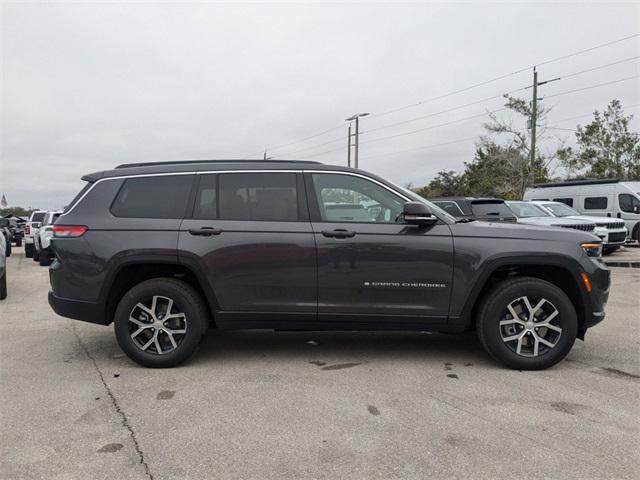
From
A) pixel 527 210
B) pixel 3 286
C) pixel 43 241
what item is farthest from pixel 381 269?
pixel 43 241

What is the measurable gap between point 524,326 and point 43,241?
1344cm

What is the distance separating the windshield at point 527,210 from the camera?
1384cm

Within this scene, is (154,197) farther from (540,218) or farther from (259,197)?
(540,218)

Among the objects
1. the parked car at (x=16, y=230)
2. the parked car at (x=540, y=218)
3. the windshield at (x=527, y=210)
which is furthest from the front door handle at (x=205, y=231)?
the parked car at (x=16, y=230)

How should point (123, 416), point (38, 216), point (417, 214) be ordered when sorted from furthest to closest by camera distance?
point (38, 216) → point (417, 214) → point (123, 416)

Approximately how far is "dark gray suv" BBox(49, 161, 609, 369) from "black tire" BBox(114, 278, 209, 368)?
0.01 m

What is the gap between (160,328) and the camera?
439 centimetres

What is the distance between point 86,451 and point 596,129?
1412 inches

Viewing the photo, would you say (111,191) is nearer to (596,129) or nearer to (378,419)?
(378,419)

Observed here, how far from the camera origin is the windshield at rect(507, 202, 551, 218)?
13842 millimetres

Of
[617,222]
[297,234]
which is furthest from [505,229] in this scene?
[617,222]

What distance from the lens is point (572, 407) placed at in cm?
355

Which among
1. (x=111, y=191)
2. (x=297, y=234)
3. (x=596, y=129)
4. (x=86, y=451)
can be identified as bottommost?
(x=86, y=451)

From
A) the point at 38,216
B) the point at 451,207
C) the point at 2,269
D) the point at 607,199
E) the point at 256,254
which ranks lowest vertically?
the point at 2,269
